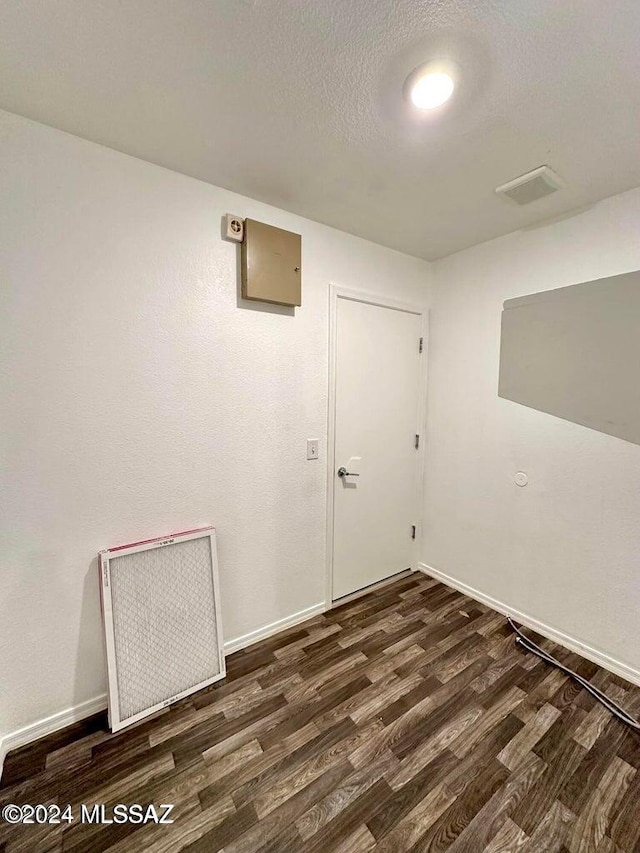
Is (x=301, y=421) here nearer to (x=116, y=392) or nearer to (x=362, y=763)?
(x=116, y=392)

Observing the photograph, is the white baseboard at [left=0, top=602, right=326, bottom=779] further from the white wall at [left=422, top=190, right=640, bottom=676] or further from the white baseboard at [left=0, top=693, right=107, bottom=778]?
the white wall at [left=422, top=190, right=640, bottom=676]

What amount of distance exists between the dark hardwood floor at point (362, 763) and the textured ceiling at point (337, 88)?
255 centimetres

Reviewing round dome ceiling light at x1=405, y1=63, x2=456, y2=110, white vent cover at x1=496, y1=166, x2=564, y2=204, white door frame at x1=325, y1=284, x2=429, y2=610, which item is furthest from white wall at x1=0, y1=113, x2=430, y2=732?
white vent cover at x1=496, y1=166, x2=564, y2=204

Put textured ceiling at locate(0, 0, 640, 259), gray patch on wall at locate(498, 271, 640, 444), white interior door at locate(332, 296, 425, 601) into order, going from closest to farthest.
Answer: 1. textured ceiling at locate(0, 0, 640, 259)
2. gray patch on wall at locate(498, 271, 640, 444)
3. white interior door at locate(332, 296, 425, 601)

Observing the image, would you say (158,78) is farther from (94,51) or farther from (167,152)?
(167,152)

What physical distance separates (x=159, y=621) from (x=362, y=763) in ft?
3.58

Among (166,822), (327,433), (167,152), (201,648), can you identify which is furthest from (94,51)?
(166,822)

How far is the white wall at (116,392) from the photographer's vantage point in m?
1.39

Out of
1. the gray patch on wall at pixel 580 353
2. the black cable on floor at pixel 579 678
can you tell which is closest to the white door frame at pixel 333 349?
the gray patch on wall at pixel 580 353

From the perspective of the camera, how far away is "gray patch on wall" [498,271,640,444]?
176 cm

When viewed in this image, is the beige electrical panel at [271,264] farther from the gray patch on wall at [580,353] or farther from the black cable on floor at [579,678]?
the black cable on floor at [579,678]

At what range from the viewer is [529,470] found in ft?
7.16

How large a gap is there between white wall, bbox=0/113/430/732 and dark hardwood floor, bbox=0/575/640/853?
35 cm

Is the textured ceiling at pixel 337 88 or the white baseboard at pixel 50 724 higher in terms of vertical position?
the textured ceiling at pixel 337 88
